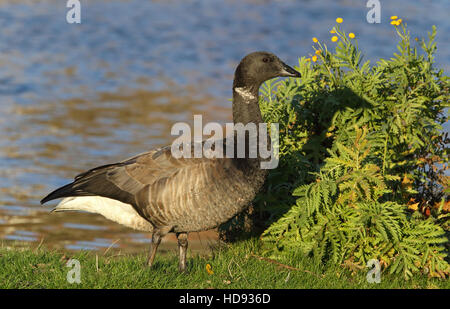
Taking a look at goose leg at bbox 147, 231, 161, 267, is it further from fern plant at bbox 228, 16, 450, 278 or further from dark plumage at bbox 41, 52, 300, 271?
fern plant at bbox 228, 16, 450, 278

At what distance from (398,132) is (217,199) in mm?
2899

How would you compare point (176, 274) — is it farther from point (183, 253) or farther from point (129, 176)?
point (129, 176)

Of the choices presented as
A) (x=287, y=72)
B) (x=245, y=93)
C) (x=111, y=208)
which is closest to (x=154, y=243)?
(x=111, y=208)

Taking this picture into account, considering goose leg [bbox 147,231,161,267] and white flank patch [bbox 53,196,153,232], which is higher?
white flank patch [bbox 53,196,153,232]

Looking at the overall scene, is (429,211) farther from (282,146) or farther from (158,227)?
(158,227)

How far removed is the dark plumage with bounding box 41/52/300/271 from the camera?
8.04 m

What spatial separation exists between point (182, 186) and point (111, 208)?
1.16 metres

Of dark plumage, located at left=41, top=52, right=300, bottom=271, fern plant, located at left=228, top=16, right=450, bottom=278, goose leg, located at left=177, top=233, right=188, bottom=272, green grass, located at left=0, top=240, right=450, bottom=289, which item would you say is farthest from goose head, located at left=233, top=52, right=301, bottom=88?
green grass, located at left=0, top=240, right=450, bottom=289

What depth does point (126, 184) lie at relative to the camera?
8445 millimetres

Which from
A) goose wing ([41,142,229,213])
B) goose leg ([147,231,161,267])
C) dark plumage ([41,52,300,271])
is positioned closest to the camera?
dark plumage ([41,52,300,271])

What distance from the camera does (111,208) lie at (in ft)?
28.1
